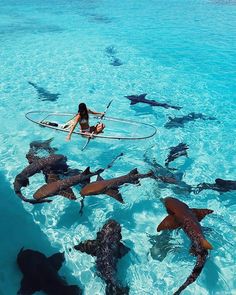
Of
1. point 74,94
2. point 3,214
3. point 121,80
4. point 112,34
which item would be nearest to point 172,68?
point 121,80

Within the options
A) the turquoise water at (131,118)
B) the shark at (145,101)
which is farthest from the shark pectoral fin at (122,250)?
the shark at (145,101)

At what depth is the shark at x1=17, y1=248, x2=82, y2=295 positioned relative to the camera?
7.18m

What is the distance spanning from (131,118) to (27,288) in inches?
380

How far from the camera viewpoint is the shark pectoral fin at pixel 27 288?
724 cm

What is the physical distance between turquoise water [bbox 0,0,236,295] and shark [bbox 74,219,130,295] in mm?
287

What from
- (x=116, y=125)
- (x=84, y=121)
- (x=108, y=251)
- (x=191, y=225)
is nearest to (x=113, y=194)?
(x=108, y=251)

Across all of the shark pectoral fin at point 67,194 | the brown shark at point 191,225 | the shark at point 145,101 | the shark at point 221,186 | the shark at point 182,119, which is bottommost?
the shark at point 182,119

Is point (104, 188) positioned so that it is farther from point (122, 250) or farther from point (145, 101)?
point (145, 101)

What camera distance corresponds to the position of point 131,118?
50.6ft

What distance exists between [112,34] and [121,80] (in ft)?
40.4

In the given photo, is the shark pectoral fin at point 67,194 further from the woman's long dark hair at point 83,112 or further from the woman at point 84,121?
the woman's long dark hair at point 83,112

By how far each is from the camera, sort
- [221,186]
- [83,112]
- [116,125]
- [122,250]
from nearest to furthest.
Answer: [122,250], [221,186], [83,112], [116,125]

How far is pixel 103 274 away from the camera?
24.9ft

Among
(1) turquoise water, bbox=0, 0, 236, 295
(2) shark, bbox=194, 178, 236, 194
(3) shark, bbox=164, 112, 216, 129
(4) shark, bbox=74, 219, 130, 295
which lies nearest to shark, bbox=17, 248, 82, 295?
(1) turquoise water, bbox=0, 0, 236, 295
